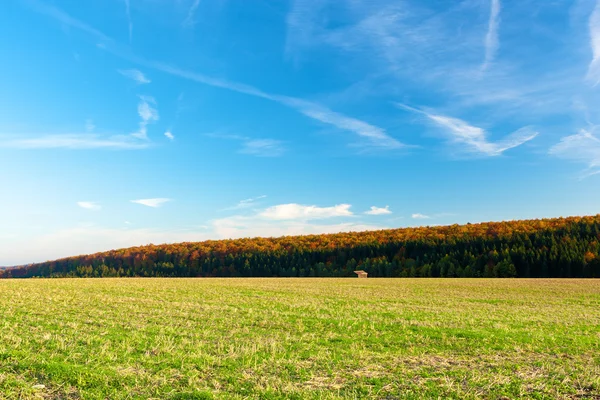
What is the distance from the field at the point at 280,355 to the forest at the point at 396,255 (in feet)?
364

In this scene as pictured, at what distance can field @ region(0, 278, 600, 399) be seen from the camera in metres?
10.8

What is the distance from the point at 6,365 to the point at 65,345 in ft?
8.90

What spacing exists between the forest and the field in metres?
111

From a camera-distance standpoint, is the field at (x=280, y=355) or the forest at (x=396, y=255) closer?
the field at (x=280, y=355)

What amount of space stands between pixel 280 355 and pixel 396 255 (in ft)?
470

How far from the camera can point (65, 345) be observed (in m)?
14.6

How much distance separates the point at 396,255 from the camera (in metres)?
152

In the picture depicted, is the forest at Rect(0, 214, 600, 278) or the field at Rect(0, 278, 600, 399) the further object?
the forest at Rect(0, 214, 600, 278)

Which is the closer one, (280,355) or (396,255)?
(280,355)

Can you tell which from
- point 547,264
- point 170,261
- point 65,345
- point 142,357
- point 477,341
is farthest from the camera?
point 170,261

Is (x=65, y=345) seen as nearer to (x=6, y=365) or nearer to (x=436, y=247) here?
(x=6, y=365)

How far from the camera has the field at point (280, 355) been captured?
10781mm

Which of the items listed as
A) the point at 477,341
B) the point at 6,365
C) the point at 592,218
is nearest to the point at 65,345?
the point at 6,365

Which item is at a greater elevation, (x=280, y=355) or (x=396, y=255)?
(x=396, y=255)
